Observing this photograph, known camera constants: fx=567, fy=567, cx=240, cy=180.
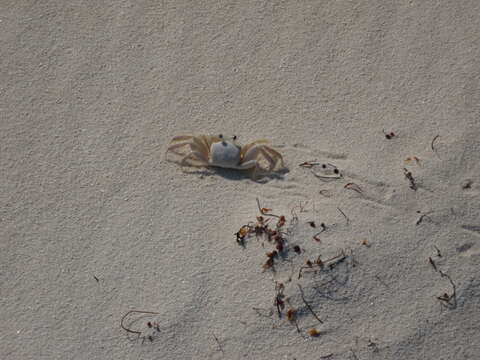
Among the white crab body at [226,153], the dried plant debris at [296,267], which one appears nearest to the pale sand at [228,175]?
the dried plant debris at [296,267]

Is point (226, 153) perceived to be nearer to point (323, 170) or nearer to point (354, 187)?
point (323, 170)

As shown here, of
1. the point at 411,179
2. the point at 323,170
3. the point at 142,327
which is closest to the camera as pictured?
the point at 142,327

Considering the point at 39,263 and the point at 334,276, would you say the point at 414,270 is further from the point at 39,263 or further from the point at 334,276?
the point at 39,263

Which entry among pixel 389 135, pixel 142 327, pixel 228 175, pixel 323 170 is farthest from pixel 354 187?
pixel 142 327

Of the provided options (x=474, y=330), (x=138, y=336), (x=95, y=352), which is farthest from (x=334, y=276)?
(x=95, y=352)

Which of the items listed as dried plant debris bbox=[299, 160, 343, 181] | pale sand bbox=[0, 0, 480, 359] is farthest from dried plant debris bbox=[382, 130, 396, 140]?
dried plant debris bbox=[299, 160, 343, 181]

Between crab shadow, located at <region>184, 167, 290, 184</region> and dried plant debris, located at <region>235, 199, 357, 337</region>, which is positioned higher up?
crab shadow, located at <region>184, 167, 290, 184</region>

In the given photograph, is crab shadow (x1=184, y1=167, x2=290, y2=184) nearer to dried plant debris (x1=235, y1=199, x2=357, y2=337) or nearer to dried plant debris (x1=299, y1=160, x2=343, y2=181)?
dried plant debris (x1=299, y1=160, x2=343, y2=181)
